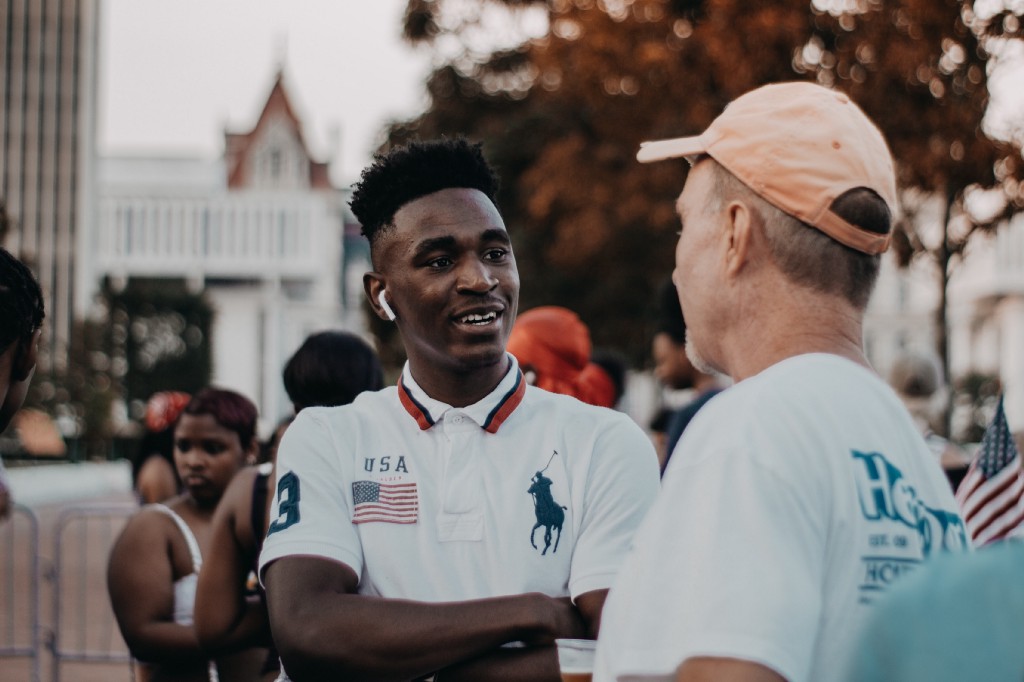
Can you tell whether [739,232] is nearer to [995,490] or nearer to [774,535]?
[774,535]

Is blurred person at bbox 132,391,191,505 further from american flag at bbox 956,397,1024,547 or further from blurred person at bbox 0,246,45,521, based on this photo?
american flag at bbox 956,397,1024,547

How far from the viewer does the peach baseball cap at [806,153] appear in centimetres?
163

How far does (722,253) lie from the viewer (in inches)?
67.1

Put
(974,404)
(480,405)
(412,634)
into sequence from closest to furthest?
(412,634) → (480,405) → (974,404)

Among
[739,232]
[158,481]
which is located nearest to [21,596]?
[158,481]

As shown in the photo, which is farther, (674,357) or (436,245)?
(674,357)

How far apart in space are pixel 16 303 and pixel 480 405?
1015 millimetres

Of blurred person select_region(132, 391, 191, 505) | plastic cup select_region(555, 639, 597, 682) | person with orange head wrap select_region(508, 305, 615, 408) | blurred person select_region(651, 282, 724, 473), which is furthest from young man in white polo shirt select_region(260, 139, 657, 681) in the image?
blurred person select_region(132, 391, 191, 505)

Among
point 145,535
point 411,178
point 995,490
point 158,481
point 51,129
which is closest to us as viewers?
point 411,178

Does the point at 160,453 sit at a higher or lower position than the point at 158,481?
higher

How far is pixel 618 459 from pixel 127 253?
9554cm

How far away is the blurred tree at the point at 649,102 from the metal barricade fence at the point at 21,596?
29.2 feet

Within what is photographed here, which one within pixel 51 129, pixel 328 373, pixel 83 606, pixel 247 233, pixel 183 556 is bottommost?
pixel 83 606

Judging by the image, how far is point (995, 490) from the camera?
384cm
